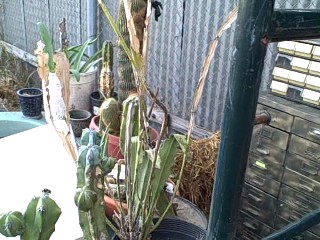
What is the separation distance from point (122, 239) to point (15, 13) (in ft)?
13.8

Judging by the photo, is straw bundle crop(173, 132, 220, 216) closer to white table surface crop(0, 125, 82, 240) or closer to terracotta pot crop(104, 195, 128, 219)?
white table surface crop(0, 125, 82, 240)

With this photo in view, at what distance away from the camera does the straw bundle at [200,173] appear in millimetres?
2262

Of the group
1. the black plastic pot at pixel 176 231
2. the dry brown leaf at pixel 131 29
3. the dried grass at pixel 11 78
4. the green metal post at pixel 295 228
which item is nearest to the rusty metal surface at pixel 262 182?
the black plastic pot at pixel 176 231

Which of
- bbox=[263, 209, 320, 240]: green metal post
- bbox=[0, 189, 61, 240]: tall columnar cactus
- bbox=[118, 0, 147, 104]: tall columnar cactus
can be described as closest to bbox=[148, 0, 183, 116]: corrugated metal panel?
bbox=[118, 0, 147, 104]: tall columnar cactus

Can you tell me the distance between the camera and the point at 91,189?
1163 millimetres

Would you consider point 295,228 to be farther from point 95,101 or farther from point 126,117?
point 95,101

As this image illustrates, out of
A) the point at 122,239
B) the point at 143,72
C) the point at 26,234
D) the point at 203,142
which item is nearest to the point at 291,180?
the point at 203,142

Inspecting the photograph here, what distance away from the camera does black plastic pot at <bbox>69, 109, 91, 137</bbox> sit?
293cm

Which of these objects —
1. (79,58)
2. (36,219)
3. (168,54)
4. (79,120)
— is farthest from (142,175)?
(79,58)

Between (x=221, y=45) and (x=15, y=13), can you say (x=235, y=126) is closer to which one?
(x=221, y=45)

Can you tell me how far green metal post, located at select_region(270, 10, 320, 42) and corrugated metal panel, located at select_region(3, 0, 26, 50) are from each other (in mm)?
4656

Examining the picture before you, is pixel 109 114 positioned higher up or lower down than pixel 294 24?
lower down

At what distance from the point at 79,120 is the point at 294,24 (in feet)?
8.31

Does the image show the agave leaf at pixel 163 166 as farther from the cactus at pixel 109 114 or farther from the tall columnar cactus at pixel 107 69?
the tall columnar cactus at pixel 107 69
